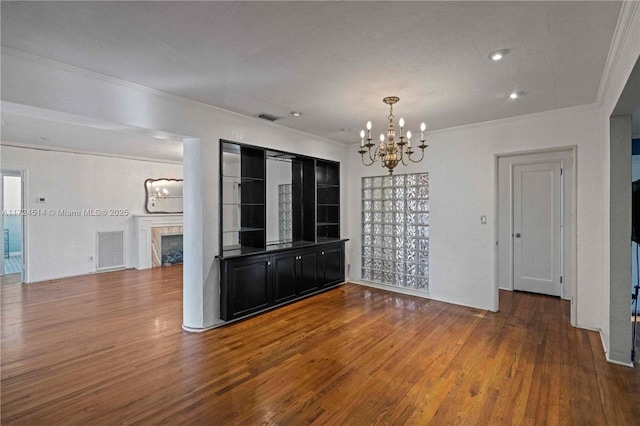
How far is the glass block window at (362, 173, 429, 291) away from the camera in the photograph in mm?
5031

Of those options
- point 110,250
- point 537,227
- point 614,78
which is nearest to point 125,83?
point 614,78

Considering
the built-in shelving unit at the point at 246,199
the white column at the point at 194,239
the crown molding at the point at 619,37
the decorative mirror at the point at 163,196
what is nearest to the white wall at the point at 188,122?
the white column at the point at 194,239

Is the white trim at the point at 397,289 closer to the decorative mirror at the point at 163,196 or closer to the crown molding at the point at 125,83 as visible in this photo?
the crown molding at the point at 125,83

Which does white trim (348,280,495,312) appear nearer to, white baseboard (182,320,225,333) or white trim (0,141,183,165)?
white baseboard (182,320,225,333)

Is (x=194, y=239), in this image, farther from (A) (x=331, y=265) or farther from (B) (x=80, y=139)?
(B) (x=80, y=139)

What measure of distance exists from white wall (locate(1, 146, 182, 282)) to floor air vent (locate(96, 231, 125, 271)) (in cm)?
10

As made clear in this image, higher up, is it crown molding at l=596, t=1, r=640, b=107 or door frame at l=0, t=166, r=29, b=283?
crown molding at l=596, t=1, r=640, b=107

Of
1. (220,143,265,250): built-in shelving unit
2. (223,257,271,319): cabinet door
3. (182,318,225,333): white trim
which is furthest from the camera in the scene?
(220,143,265,250): built-in shelving unit

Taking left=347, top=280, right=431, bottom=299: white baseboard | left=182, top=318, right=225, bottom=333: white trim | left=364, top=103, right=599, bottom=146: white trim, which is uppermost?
left=364, top=103, right=599, bottom=146: white trim

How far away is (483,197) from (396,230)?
1457 millimetres

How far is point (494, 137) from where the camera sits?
14.1 feet

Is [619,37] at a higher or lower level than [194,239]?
higher

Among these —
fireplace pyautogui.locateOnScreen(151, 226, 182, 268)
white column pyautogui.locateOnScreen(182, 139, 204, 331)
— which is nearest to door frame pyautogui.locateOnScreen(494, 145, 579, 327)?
white column pyautogui.locateOnScreen(182, 139, 204, 331)

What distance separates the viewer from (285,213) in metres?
Result: 5.24
